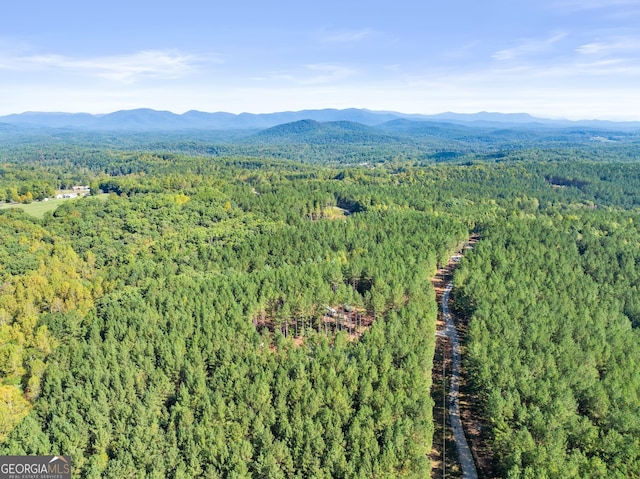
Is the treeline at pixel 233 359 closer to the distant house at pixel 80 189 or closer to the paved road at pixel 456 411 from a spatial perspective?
the paved road at pixel 456 411

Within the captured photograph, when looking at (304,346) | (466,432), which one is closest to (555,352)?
(466,432)

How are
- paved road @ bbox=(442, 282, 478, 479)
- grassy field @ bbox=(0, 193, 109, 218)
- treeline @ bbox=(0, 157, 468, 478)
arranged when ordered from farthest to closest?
grassy field @ bbox=(0, 193, 109, 218) → paved road @ bbox=(442, 282, 478, 479) → treeline @ bbox=(0, 157, 468, 478)

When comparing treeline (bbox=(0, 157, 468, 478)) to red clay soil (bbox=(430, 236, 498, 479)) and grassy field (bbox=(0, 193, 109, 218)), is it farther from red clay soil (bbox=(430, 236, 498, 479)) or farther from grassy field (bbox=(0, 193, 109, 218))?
grassy field (bbox=(0, 193, 109, 218))

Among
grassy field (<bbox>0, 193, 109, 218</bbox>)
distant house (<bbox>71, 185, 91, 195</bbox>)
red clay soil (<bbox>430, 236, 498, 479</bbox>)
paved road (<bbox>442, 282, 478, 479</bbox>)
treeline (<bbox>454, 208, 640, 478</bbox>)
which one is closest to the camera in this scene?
treeline (<bbox>454, 208, 640, 478</bbox>)

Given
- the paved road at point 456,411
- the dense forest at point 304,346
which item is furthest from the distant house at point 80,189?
the paved road at point 456,411

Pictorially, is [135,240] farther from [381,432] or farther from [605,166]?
[605,166]

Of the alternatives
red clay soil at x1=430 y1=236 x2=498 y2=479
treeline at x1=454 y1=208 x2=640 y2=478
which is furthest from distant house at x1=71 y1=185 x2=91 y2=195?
red clay soil at x1=430 y1=236 x2=498 y2=479
